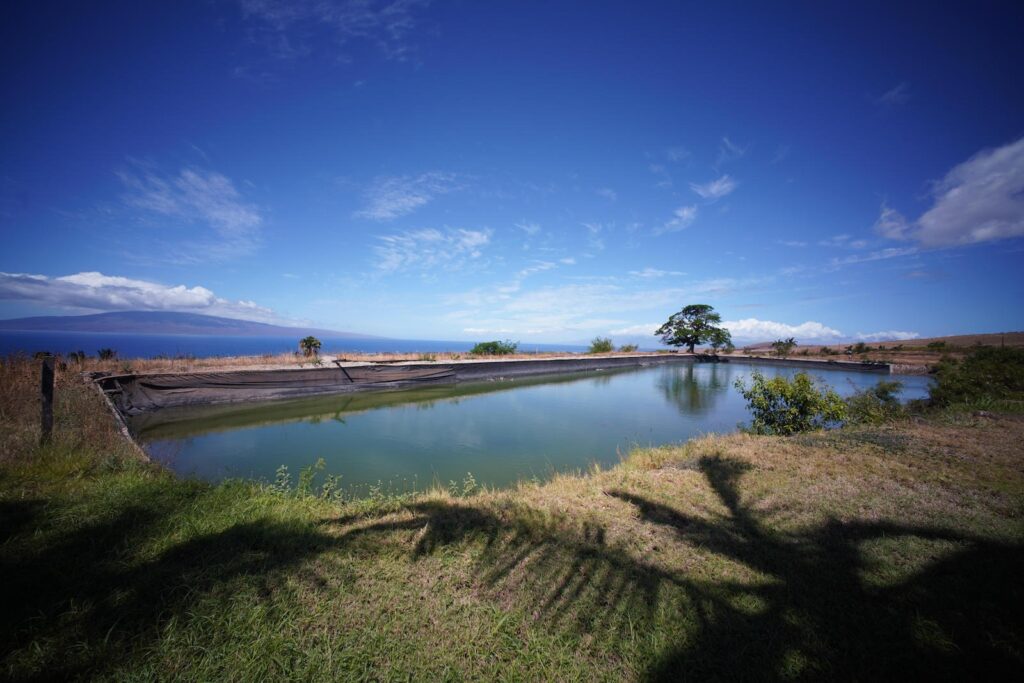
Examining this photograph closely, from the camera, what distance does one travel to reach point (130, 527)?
9.79 feet

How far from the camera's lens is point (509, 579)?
8.96 ft

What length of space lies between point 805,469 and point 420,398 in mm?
12888

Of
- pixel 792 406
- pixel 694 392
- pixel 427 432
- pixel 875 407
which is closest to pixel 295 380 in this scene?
pixel 427 432

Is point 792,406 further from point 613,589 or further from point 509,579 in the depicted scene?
point 509,579

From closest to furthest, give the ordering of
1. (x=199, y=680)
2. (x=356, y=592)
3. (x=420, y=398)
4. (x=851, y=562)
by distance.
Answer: (x=199, y=680)
(x=356, y=592)
(x=851, y=562)
(x=420, y=398)

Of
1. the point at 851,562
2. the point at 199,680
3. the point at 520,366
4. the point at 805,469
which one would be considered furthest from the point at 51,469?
the point at 520,366

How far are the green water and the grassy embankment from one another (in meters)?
2.35

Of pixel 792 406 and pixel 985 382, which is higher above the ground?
pixel 985 382

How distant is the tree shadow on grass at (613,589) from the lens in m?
1.94

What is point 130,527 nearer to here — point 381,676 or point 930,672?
point 381,676

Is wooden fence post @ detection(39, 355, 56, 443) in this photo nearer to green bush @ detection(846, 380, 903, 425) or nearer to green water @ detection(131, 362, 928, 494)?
green water @ detection(131, 362, 928, 494)

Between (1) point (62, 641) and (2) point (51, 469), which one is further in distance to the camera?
(2) point (51, 469)

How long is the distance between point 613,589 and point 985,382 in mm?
14053

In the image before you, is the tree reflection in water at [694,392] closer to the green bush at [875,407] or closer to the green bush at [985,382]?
the green bush at [875,407]
